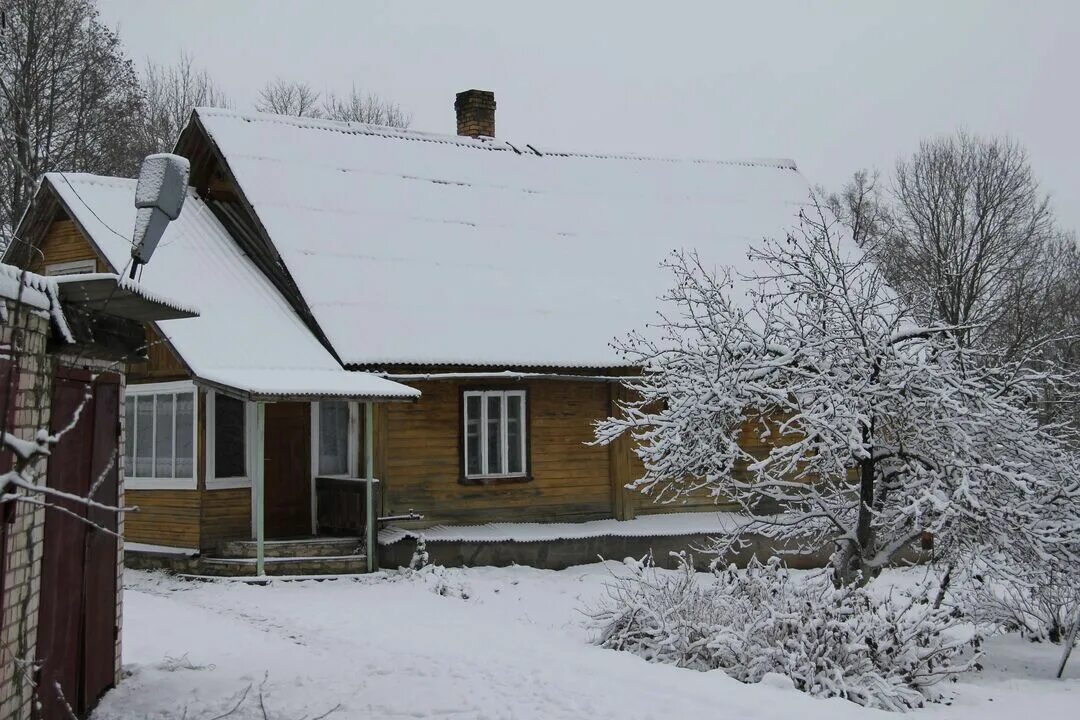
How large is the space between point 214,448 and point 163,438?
872 millimetres

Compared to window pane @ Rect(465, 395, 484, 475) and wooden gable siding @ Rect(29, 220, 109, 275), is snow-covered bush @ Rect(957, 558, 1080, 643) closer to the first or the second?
window pane @ Rect(465, 395, 484, 475)

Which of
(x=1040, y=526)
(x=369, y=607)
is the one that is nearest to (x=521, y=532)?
(x=369, y=607)

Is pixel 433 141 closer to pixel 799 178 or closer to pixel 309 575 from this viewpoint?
pixel 799 178

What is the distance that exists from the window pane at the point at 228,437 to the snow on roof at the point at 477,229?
1.70 meters

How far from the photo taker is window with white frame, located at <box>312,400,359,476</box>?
17.0 m

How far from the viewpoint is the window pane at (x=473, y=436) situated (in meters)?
17.2

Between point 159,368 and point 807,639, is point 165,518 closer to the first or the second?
point 159,368

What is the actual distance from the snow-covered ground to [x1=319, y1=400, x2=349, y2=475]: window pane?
3161 mm

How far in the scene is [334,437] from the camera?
17125 mm

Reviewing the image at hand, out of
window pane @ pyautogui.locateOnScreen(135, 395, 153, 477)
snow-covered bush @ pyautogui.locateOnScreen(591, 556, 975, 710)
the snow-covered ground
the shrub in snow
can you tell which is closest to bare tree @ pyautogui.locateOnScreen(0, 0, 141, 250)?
window pane @ pyautogui.locateOnScreen(135, 395, 153, 477)

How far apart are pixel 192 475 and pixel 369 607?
4.08 metres

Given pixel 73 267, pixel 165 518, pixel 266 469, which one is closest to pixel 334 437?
pixel 266 469

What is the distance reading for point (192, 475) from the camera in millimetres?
15531

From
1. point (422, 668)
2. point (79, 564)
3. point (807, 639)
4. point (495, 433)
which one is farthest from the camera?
point (495, 433)
